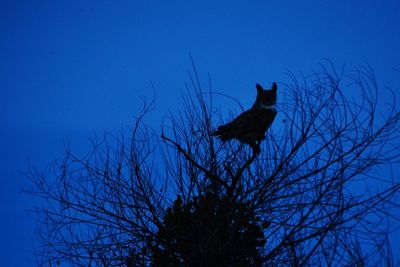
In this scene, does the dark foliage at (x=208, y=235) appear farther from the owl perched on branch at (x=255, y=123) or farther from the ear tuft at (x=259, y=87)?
the ear tuft at (x=259, y=87)

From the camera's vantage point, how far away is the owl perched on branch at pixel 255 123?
4.91 metres

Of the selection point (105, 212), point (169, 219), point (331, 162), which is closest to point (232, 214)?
point (169, 219)

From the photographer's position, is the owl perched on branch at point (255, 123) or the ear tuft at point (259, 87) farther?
the ear tuft at point (259, 87)

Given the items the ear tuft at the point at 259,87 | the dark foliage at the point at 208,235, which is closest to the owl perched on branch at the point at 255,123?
the ear tuft at the point at 259,87

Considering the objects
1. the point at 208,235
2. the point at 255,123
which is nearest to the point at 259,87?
the point at 255,123

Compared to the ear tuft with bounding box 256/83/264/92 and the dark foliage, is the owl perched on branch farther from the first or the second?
the dark foliage

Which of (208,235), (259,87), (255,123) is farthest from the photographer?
(259,87)

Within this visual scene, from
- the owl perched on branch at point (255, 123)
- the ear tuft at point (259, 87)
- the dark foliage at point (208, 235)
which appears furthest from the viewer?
the ear tuft at point (259, 87)

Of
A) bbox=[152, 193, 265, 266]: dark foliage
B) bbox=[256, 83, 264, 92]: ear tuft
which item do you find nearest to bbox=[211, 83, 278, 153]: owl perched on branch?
bbox=[256, 83, 264, 92]: ear tuft

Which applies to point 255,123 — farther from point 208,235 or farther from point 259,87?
point 208,235

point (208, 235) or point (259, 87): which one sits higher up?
point (259, 87)

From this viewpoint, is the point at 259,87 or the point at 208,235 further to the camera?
the point at 259,87

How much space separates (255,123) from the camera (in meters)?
5.76

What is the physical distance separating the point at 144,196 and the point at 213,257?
102cm
